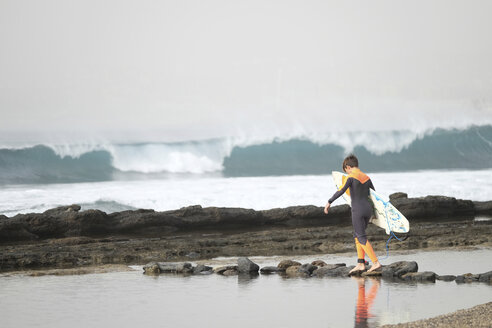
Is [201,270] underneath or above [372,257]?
underneath

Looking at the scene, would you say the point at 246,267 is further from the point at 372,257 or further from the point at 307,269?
the point at 372,257

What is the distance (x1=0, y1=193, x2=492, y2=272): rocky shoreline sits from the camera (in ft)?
50.5

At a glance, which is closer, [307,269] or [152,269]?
[307,269]

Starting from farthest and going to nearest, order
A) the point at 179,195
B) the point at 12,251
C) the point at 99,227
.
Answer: the point at 179,195, the point at 99,227, the point at 12,251

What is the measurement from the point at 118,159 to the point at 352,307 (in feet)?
148

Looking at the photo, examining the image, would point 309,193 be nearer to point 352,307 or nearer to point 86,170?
point 86,170

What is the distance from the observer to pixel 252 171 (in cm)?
5116

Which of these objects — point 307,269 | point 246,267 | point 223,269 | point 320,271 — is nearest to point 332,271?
point 320,271

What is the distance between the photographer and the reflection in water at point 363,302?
7.68m

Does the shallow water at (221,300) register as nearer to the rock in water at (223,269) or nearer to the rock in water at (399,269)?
Answer: the rock in water at (223,269)

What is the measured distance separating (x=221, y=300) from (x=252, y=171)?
41865 mm

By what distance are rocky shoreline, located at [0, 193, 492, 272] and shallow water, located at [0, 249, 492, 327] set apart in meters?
3.34

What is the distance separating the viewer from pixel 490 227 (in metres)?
19.6

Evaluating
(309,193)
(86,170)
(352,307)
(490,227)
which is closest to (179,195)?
(309,193)
